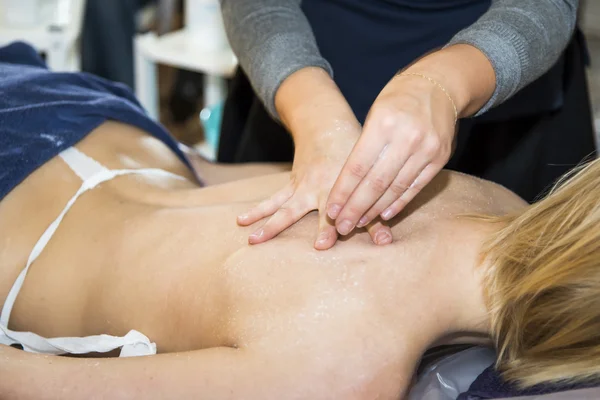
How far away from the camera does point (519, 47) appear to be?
1.05 m

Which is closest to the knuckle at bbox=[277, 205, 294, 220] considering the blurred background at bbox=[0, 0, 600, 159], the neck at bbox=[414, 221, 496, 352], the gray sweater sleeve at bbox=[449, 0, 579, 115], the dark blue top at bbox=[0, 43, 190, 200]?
the neck at bbox=[414, 221, 496, 352]

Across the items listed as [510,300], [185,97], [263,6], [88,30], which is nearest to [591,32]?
[185,97]

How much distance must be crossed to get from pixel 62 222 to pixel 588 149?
989 millimetres

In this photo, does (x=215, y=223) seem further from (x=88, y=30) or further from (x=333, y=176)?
(x=88, y=30)

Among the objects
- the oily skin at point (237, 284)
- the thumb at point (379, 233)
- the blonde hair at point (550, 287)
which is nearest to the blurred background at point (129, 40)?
the oily skin at point (237, 284)

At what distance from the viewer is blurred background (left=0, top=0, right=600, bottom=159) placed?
2176 mm

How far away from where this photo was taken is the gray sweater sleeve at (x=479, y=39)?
104 cm

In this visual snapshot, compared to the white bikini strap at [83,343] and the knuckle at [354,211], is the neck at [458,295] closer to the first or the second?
the knuckle at [354,211]

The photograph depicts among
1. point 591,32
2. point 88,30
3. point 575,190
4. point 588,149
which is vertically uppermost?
point 575,190

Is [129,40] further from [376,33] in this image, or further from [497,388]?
[497,388]

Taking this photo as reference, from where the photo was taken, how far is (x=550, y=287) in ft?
2.80

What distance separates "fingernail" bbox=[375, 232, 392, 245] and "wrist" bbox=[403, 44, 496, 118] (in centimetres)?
19

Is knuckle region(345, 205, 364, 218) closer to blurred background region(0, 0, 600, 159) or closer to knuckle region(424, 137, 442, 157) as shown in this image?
knuckle region(424, 137, 442, 157)

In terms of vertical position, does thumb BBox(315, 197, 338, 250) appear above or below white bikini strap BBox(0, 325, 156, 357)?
above
